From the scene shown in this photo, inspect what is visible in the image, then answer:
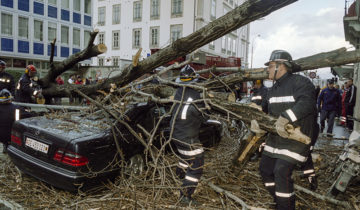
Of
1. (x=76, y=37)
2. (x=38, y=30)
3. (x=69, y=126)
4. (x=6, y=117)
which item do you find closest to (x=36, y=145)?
(x=69, y=126)

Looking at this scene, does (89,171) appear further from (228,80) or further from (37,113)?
(37,113)

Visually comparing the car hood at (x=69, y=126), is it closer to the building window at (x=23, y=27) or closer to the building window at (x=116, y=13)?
the building window at (x=23, y=27)

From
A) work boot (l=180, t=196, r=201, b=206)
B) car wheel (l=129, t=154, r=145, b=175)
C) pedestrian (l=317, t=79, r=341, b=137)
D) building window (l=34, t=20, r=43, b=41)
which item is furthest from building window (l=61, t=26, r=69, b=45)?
work boot (l=180, t=196, r=201, b=206)

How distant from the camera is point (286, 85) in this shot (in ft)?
11.7

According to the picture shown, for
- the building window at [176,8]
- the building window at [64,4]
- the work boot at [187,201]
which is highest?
the building window at [176,8]

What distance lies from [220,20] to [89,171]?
265cm

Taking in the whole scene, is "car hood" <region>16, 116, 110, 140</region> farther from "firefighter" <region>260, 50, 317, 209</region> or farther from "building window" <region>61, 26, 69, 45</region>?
"building window" <region>61, 26, 69, 45</region>

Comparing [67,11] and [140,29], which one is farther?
[140,29]

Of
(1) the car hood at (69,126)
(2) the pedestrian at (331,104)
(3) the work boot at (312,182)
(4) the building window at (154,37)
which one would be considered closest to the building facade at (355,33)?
(2) the pedestrian at (331,104)

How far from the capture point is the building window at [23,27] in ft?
78.0

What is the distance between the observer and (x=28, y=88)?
6820 millimetres

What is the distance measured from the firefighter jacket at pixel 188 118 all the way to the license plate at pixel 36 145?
1.78 meters

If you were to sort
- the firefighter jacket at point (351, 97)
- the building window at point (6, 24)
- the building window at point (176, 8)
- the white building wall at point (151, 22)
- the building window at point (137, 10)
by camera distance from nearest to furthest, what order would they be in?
the firefighter jacket at point (351, 97) → the building window at point (6, 24) → the white building wall at point (151, 22) → the building window at point (176, 8) → the building window at point (137, 10)

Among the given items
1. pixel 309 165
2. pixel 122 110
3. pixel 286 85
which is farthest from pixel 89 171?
pixel 309 165
